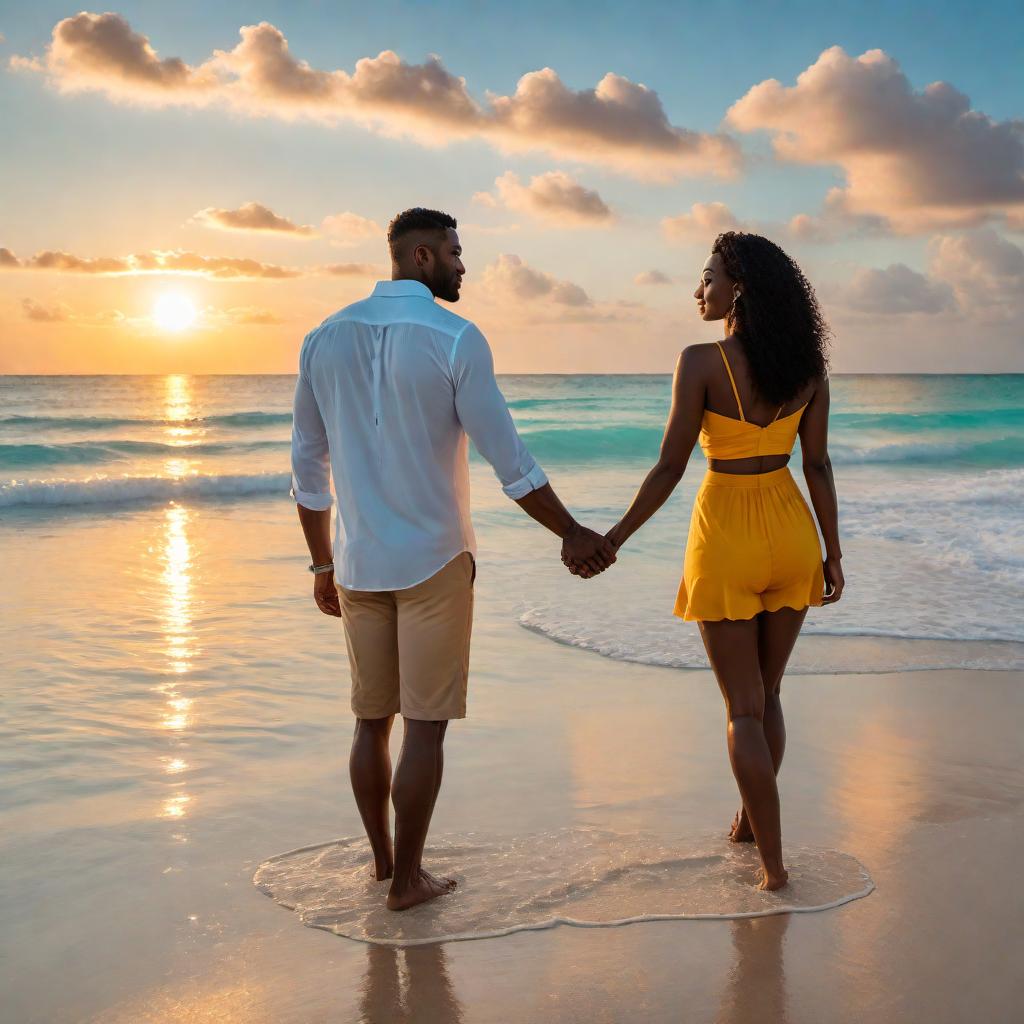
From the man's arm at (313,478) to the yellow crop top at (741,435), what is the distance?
1.16 meters

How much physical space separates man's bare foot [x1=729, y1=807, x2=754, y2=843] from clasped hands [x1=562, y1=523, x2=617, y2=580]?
0.95 m

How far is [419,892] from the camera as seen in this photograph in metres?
3.15

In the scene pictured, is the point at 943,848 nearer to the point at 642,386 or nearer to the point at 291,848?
the point at 291,848

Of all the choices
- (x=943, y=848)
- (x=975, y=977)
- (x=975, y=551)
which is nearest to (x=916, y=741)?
(x=943, y=848)

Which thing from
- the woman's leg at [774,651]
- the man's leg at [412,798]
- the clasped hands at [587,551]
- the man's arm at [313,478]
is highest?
the man's arm at [313,478]

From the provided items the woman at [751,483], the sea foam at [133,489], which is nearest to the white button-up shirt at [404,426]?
the woman at [751,483]

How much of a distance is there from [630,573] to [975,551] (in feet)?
11.4

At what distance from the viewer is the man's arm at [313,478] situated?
3178 millimetres

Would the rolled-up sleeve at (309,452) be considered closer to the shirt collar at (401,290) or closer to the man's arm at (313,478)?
the man's arm at (313,478)

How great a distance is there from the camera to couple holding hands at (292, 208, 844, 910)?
2980 mm

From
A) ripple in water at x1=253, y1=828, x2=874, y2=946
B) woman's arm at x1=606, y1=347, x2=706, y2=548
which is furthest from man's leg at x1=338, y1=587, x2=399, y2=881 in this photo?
woman's arm at x1=606, y1=347, x2=706, y2=548

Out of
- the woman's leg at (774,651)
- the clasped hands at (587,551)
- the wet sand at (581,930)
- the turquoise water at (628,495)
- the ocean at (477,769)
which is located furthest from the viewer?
the turquoise water at (628,495)

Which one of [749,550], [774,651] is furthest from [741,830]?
[749,550]

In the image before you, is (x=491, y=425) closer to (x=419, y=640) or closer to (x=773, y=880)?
(x=419, y=640)
